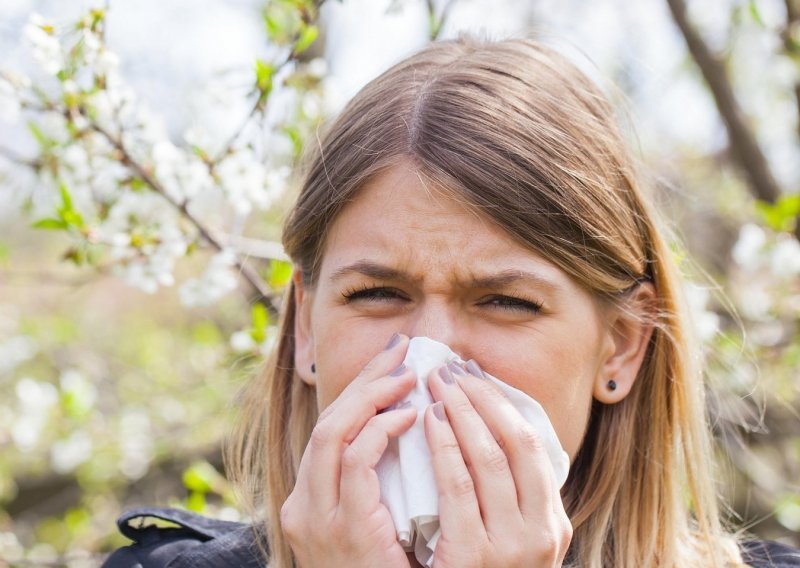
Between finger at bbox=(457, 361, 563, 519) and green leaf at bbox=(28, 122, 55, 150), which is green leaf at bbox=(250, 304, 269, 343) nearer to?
green leaf at bbox=(28, 122, 55, 150)

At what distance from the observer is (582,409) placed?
186cm

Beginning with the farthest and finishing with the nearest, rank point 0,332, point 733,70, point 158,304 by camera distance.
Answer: point 158,304 → point 733,70 → point 0,332

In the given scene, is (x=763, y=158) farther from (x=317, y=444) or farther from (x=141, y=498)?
(x=141, y=498)

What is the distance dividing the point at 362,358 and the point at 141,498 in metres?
4.29

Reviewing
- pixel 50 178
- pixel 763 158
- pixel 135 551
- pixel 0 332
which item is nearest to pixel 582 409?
pixel 135 551

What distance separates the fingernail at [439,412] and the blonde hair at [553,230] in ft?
1.24

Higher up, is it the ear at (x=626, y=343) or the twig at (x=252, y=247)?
the twig at (x=252, y=247)

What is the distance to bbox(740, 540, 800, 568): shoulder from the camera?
83.7 inches

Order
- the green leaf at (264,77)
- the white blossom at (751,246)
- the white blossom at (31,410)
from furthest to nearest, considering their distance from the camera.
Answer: the white blossom at (31,410), the white blossom at (751,246), the green leaf at (264,77)

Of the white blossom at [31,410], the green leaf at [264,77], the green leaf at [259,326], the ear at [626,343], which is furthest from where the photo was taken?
the white blossom at [31,410]

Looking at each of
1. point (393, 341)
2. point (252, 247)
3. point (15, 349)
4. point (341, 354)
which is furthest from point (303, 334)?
point (15, 349)

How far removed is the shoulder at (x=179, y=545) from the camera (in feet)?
6.66

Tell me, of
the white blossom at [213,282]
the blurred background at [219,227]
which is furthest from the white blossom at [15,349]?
the white blossom at [213,282]

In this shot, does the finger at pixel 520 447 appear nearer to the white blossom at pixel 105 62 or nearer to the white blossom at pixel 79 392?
the white blossom at pixel 105 62
